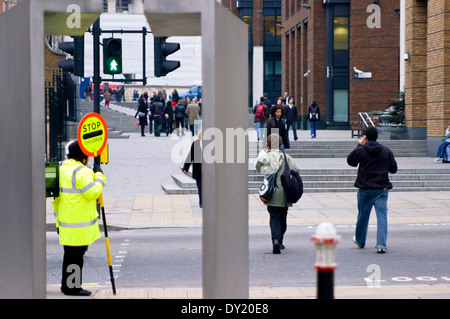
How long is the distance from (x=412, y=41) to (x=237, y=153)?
2432 centimetres

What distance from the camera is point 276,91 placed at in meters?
73.4

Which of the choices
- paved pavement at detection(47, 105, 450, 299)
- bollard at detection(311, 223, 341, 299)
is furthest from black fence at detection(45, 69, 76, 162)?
bollard at detection(311, 223, 341, 299)

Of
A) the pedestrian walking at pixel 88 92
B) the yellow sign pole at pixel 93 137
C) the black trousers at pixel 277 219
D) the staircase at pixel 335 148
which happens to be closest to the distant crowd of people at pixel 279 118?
the staircase at pixel 335 148

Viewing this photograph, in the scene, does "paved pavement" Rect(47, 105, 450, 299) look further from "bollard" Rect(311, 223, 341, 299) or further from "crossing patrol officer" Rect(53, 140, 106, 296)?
"bollard" Rect(311, 223, 341, 299)

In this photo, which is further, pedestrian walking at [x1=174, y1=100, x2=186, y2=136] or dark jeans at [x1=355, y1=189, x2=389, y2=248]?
pedestrian walking at [x1=174, y1=100, x2=186, y2=136]

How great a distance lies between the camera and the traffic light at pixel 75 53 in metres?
13.7

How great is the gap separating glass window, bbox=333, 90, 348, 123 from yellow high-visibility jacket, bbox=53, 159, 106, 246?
127 feet

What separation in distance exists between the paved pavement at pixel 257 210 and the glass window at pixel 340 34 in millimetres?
21694

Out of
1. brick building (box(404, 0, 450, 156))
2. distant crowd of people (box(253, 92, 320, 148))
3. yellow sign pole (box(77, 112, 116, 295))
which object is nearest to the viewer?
yellow sign pole (box(77, 112, 116, 295))

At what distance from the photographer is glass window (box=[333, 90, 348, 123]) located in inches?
1785

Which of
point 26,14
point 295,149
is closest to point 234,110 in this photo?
point 26,14

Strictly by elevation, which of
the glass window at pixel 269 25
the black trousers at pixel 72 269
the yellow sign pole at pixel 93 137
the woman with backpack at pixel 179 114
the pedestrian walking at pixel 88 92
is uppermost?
the glass window at pixel 269 25

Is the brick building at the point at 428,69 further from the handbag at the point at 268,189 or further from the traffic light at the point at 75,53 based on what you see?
the handbag at the point at 268,189

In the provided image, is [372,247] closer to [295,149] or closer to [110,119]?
[295,149]
